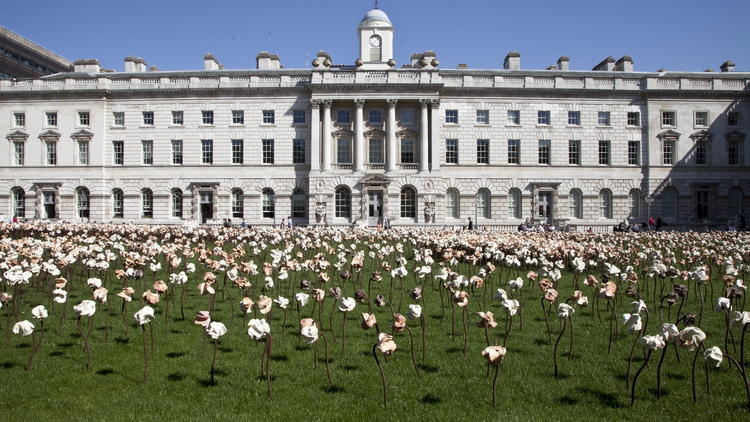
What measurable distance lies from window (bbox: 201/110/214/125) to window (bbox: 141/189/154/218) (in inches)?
345

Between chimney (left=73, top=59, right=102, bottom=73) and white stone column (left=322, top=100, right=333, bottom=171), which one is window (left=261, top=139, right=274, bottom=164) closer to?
white stone column (left=322, top=100, right=333, bottom=171)

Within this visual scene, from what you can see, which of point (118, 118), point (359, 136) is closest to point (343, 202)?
point (359, 136)

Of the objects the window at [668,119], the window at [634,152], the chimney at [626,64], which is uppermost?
the chimney at [626,64]

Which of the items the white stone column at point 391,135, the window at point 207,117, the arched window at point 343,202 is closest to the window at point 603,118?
the white stone column at point 391,135

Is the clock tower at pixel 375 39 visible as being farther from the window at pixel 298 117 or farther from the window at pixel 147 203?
the window at pixel 147 203

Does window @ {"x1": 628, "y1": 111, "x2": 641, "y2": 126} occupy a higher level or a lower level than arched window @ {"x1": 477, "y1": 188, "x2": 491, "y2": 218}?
higher

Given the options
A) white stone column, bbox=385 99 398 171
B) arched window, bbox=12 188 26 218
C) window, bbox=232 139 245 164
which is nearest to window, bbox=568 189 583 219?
white stone column, bbox=385 99 398 171

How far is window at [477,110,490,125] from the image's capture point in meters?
49.4

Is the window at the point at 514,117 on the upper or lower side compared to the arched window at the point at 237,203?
upper

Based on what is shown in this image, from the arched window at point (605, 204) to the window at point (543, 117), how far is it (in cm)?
865

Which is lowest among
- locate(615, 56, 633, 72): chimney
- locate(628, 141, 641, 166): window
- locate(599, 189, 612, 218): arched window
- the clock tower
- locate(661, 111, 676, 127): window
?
locate(599, 189, 612, 218): arched window

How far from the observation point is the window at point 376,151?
48562 millimetres

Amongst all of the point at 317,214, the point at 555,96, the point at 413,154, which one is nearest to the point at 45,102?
the point at 317,214

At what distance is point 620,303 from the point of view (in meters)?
13.5
